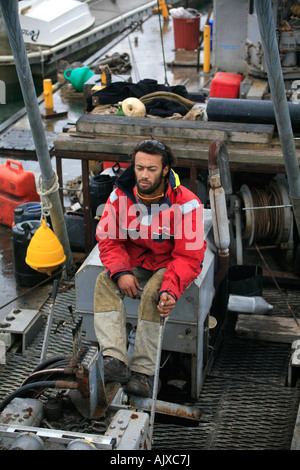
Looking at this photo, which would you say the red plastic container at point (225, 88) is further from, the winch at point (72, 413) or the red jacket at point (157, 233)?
the winch at point (72, 413)

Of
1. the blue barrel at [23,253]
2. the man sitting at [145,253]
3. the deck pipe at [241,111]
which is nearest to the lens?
the man sitting at [145,253]

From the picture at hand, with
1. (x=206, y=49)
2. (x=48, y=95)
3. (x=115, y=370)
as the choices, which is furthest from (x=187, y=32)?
(x=115, y=370)

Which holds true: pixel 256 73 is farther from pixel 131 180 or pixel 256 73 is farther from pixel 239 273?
pixel 131 180

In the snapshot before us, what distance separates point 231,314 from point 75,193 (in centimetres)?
370

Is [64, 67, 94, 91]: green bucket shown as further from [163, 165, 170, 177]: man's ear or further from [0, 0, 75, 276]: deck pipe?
[163, 165, 170, 177]: man's ear

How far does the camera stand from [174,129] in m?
7.13

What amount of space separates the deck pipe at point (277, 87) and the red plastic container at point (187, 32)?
1091 cm

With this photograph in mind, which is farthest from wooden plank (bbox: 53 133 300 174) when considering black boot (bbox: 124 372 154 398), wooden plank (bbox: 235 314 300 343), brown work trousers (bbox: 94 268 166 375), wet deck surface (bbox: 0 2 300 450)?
black boot (bbox: 124 372 154 398)

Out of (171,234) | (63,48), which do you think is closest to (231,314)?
(171,234)

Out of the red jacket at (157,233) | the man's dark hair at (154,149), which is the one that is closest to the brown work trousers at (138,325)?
the red jacket at (157,233)

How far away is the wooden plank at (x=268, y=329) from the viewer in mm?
6016

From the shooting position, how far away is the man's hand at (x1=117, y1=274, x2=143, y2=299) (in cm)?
460

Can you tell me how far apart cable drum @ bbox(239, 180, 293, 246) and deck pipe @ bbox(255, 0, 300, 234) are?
1.64m

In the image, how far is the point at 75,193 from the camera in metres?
9.38
